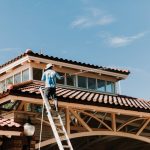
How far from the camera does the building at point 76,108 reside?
48.2ft

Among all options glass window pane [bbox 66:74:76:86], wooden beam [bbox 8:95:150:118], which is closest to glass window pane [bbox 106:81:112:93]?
glass window pane [bbox 66:74:76:86]

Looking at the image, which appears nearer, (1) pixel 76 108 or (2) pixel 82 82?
(1) pixel 76 108

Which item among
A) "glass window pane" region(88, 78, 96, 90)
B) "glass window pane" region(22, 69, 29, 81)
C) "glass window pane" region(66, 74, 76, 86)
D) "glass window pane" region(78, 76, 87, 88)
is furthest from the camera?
"glass window pane" region(88, 78, 96, 90)

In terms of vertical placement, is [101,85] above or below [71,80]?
below

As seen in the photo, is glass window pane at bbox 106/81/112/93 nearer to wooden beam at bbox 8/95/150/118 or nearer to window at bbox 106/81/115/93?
window at bbox 106/81/115/93

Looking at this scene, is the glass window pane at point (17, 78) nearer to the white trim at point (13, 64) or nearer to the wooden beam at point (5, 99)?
the white trim at point (13, 64)

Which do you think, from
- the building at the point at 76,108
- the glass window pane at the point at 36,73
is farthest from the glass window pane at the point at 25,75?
the glass window pane at the point at 36,73

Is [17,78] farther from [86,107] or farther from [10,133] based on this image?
[10,133]

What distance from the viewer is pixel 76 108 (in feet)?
53.9

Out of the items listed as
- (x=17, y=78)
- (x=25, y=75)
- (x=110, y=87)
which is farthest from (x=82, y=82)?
(x=17, y=78)

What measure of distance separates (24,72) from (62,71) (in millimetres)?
2105

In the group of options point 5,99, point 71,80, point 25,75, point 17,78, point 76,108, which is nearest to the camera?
point 5,99

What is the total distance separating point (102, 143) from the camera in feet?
71.6

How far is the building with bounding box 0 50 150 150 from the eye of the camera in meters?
14.7
